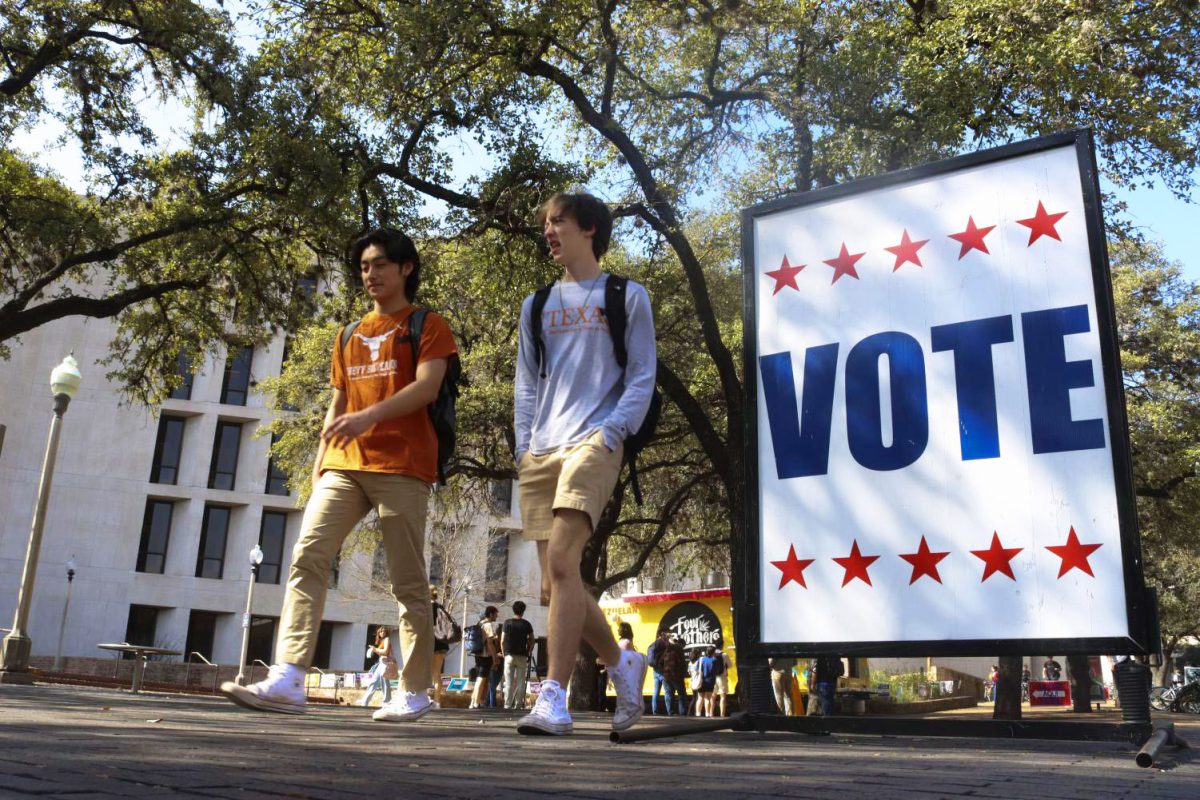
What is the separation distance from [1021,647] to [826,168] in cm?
1021

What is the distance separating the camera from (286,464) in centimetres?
2131

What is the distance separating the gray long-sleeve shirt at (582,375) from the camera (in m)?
4.32

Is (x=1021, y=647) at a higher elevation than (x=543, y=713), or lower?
higher

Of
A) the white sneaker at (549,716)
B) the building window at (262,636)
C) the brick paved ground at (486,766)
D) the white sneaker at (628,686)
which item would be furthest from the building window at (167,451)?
→ the white sneaker at (549,716)

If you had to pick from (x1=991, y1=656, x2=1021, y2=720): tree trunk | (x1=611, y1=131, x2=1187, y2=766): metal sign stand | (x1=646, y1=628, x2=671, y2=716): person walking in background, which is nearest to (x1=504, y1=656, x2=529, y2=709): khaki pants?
(x1=646, y1=628, x2=671, y2=716): person walking in background

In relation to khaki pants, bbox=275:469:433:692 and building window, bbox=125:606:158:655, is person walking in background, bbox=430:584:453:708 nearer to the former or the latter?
khaki pants, bbox=275:469:433:692

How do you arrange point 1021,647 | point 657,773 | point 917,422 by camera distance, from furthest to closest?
point 917,422
point 1021,647
point 657,773

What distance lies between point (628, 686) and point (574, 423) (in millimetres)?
1170

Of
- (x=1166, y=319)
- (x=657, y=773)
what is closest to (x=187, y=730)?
(x=657, y=773)

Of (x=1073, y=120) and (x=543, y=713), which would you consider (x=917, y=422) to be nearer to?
(x=543, y=713)

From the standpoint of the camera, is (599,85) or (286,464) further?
(286,464)

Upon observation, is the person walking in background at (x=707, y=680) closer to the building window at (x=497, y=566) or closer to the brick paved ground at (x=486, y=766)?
the brick paved ground at (x=486, y=766)

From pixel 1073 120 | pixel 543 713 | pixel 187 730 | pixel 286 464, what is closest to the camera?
pixel 187 730

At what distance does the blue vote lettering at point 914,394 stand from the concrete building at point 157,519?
3315 centimetres
